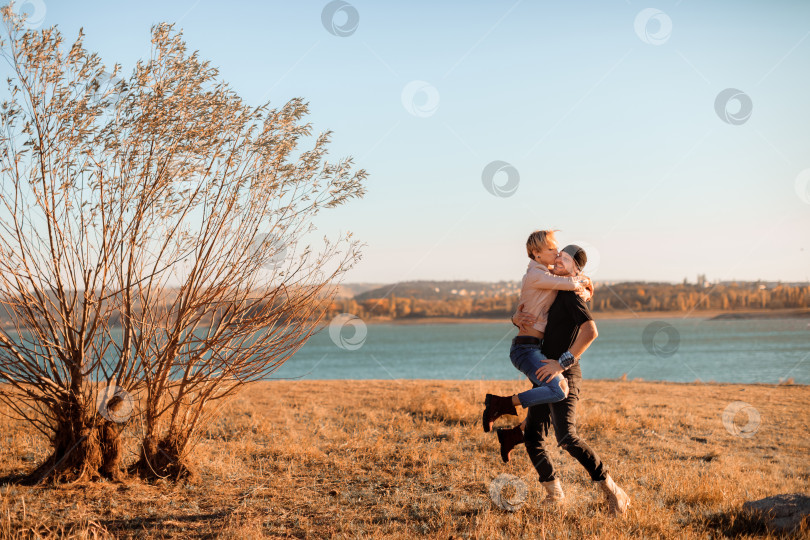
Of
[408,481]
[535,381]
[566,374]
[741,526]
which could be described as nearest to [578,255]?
[566,374]

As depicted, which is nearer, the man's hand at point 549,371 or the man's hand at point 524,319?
the man's hand at point 549,371

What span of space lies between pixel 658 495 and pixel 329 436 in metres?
4.46

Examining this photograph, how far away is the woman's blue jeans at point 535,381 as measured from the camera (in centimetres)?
432

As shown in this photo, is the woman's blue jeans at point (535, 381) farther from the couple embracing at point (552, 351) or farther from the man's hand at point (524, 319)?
the man's hand at point (524, 319)

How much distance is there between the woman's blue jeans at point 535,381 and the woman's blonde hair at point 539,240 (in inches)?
28.7

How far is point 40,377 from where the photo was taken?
16.6 feet

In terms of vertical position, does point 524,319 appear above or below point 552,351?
above

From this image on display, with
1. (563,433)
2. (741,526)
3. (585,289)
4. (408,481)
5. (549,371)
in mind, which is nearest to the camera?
(549,371)

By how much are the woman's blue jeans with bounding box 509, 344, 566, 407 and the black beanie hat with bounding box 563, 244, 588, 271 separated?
2.34ft

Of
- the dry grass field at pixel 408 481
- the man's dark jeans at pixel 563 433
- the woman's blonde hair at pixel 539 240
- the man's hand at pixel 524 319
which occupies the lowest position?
the dry grass field at pixel 408 481

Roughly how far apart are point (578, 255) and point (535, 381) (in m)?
1.03

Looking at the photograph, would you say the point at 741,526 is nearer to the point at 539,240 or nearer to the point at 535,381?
the point at 535,381

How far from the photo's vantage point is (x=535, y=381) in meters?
4.44

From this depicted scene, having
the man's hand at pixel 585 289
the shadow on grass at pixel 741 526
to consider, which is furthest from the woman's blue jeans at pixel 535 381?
the shadow on grass at pixel 741 526
